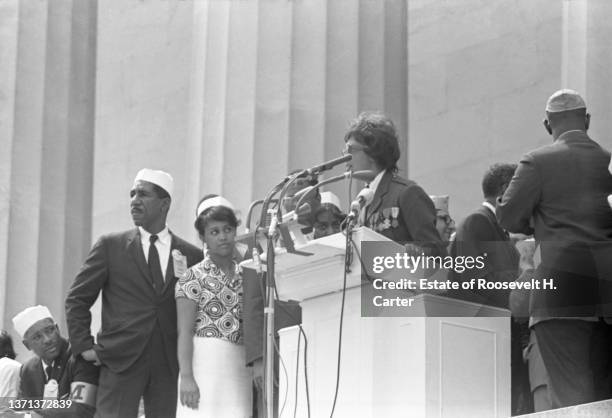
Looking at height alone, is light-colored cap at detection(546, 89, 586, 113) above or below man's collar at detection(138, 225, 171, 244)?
above

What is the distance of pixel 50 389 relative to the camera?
934 centimetres

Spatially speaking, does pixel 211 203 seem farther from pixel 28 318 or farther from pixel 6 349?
pixel 6 349

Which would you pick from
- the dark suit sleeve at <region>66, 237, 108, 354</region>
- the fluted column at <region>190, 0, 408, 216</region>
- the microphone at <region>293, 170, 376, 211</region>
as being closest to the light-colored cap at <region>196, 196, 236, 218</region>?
the dark suit sleeve at <region>66, 237, 108, 354</region>

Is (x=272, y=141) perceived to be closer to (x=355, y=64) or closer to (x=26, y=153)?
(x=355, y=64)

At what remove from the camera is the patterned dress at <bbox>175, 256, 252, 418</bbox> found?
27.3 ft

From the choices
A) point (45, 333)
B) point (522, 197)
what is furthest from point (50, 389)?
point (522, 197)

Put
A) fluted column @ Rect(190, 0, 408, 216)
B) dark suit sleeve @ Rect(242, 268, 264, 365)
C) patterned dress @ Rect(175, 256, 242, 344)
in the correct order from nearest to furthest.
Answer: dark suit sleeve @ Rect(242, 268, 264, 365) < patterned dress @ Rect(175, 256, 242, 344) < fluted column @ Rect(190, 0, 408, 216)

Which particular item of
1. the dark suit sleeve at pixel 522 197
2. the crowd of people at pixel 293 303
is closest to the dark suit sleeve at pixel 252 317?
the crowd of people at pixel 293 303

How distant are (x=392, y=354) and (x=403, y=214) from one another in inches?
31.2

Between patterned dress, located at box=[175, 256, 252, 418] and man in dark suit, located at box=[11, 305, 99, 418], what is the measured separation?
660mm

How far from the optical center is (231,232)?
8.70 meters

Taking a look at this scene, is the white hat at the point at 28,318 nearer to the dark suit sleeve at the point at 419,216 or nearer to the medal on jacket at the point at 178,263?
the medal on jacket at the point at 178,263

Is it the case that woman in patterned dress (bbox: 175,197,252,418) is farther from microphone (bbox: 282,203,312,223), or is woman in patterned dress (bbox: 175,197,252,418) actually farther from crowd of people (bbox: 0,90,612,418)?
microphone (bbox: 282,203,312,223)

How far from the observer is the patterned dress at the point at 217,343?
8.33 m
